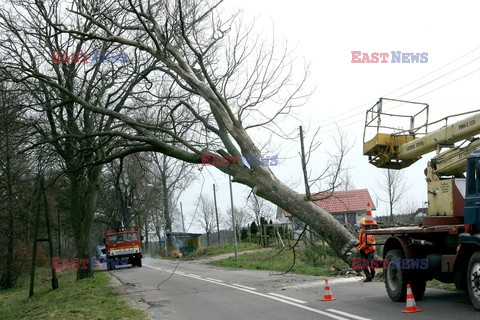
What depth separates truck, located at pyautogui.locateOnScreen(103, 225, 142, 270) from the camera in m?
41.2

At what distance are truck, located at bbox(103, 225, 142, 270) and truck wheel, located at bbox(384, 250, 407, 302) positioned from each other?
32.9m

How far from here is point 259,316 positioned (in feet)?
34.0

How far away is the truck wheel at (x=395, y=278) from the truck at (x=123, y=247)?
108 feet

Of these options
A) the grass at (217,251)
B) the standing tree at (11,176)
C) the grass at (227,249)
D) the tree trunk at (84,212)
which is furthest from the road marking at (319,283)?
the grass at (217,251)

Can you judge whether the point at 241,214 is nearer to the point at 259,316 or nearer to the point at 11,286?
the point at 11,286

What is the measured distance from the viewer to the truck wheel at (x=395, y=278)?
34.3ft

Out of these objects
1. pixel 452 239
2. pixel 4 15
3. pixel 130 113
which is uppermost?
pixel 4 15

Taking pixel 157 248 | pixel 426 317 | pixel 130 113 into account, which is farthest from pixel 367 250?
pixel 157 248

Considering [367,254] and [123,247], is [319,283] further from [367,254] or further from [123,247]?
[123,247]

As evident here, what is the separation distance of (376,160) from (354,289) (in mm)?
3345

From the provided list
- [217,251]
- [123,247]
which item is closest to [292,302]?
[123,247]

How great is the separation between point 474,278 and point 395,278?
2.56 metres

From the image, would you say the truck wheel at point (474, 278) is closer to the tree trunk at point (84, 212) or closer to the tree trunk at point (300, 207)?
the tree trunk at point (300, 207)

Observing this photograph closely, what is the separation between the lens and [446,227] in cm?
942
